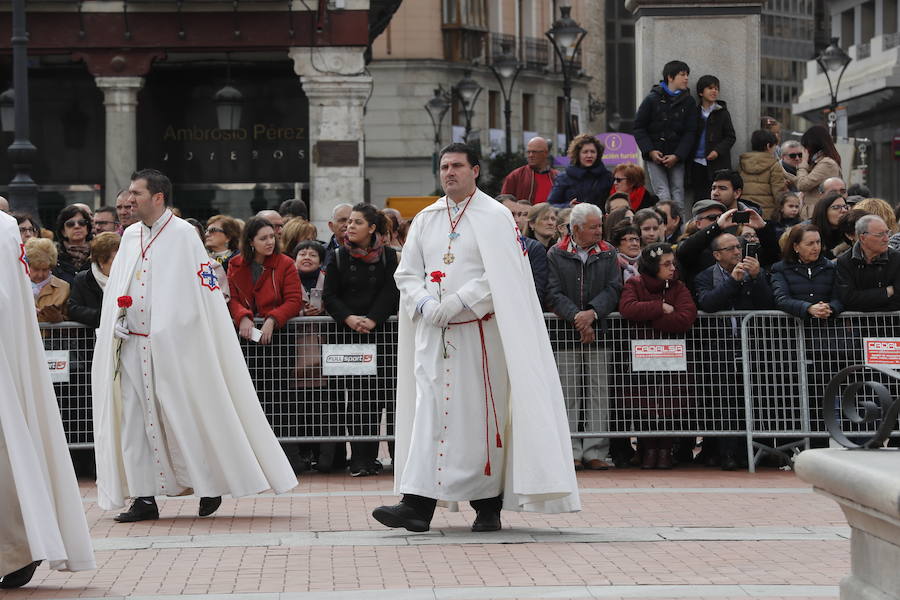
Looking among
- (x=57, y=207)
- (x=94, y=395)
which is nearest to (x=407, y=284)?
(x=94, y=395)

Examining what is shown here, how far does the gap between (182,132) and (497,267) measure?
23.8 metres

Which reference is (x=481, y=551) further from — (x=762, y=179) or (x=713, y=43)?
(x=713, y=43)

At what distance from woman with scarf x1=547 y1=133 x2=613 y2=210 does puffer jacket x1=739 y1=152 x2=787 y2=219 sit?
1.25m

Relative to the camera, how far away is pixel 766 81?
342ft

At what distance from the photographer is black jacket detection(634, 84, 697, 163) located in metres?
15.7

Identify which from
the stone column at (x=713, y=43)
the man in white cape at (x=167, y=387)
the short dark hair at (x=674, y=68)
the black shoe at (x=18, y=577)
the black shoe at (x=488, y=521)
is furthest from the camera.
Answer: the stone column at (x=713, y=43)

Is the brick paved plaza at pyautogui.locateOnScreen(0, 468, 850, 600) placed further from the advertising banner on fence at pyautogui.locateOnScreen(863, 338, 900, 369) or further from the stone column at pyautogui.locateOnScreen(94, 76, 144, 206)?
the stone column at pyautogui.locateOnScreen(94, 76, 144, 206)

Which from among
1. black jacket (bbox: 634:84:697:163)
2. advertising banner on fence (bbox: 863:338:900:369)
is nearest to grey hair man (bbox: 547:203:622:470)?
advertising banner on fence (bbox: 863:338:900:369)

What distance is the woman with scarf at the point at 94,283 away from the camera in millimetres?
13273

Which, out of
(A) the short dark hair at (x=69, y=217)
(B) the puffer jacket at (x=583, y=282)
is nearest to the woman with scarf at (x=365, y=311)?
(B) the puffer jacket at (x=583, y=282)

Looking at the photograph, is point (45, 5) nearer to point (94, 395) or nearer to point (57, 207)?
point (57, 207)

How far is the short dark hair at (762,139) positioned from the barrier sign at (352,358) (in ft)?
14.2

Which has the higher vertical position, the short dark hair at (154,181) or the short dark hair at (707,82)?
the short dark hair at (707,82)

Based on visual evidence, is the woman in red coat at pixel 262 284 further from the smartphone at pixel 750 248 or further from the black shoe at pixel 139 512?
the smartphone at pixel 750 248
